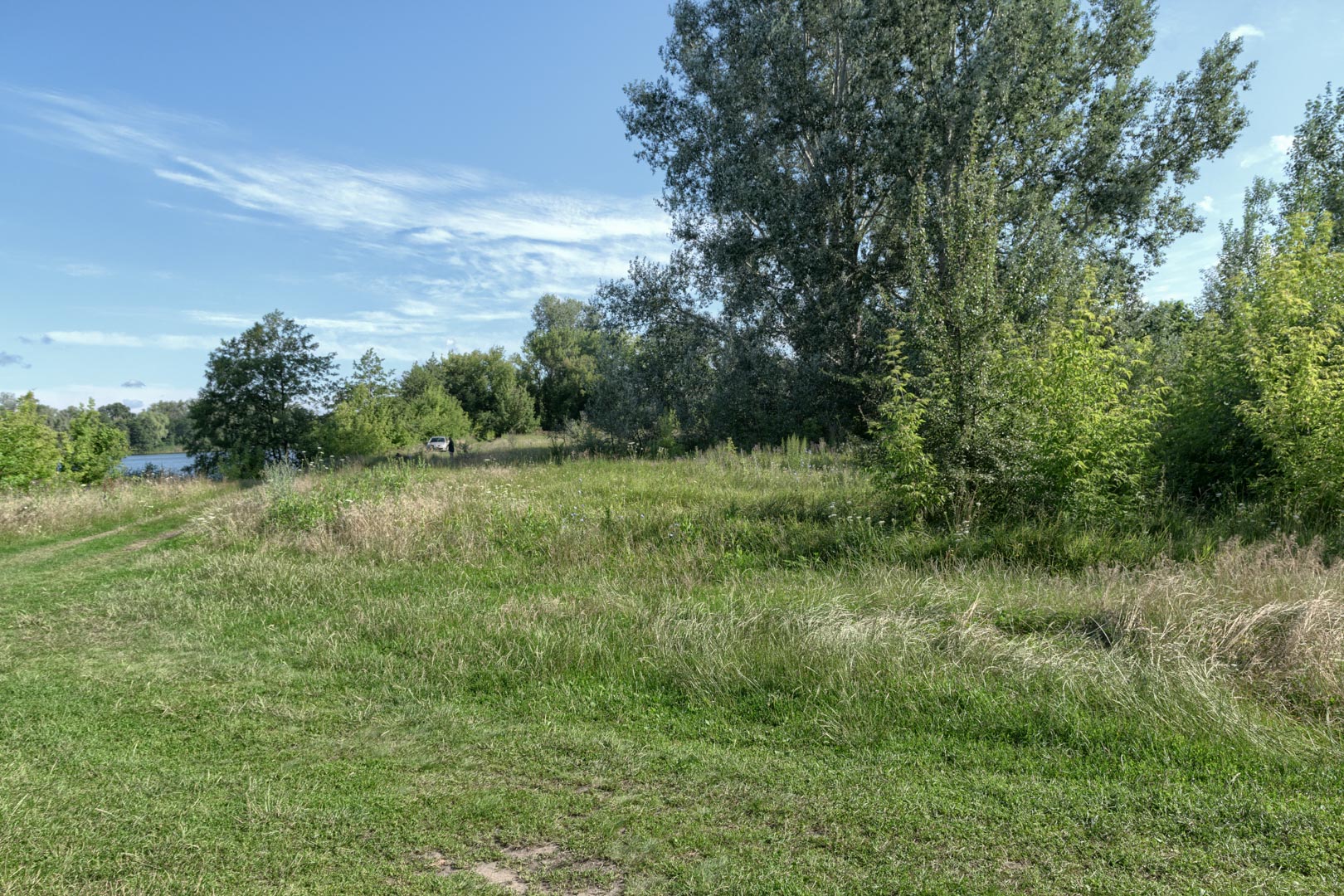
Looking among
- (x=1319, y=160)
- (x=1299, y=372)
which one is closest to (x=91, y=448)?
(x=1299, y=372)

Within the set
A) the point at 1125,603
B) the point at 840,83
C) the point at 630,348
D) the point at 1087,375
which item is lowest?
the point at 1125,603

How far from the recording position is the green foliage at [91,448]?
65.9 ft

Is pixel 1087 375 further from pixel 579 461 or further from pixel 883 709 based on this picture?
pixel 579 461

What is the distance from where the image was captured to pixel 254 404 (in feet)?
110

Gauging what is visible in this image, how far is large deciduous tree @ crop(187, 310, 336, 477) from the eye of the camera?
32969 mm

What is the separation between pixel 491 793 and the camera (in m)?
3.94

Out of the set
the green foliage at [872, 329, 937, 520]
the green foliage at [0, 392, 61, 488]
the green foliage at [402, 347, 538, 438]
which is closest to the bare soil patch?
the green foliage at [872, 329, 937, 520]

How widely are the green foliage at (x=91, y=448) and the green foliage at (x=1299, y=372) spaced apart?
2518cm

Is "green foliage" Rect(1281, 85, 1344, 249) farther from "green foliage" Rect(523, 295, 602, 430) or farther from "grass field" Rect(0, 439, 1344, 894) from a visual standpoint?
"green foliage" Rect(523, 295, 602, 430)

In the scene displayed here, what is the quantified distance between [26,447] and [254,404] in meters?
16.8

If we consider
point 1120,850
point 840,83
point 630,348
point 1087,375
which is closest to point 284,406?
point 630,348

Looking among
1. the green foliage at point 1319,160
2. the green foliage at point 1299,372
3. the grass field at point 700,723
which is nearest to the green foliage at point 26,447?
the grass field at point 700,723

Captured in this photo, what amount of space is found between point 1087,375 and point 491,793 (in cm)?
889

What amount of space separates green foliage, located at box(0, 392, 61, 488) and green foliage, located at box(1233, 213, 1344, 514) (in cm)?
2371
